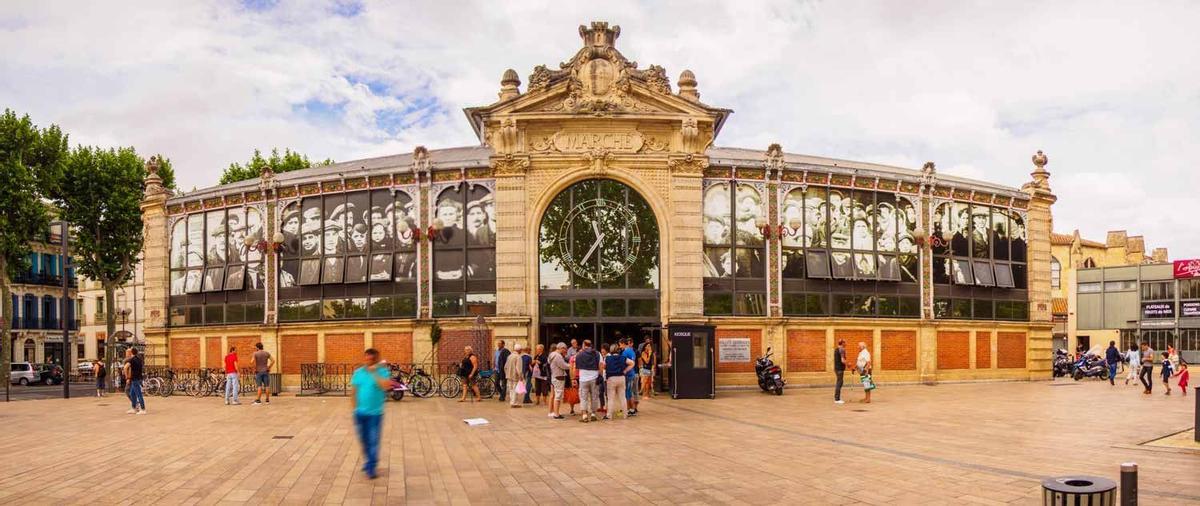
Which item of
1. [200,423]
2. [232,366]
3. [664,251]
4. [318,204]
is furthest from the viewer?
[318,204]

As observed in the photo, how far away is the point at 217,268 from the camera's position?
31.5m

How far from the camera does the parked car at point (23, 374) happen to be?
4741cm

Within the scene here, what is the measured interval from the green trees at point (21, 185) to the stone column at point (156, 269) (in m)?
11.7

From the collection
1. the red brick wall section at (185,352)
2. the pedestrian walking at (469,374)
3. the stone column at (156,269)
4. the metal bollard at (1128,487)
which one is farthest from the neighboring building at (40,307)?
the metal bollard at (1128,487)

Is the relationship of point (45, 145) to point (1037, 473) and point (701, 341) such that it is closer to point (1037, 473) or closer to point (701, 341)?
point (701, 341)

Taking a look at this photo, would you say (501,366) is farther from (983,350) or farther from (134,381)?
(983,350)

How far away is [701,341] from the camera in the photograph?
25.2 meters

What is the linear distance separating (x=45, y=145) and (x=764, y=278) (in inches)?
1409

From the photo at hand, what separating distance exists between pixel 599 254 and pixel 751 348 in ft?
19.5

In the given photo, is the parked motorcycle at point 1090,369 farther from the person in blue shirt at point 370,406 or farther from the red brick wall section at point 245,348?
the person in blue shirt at point 370,406

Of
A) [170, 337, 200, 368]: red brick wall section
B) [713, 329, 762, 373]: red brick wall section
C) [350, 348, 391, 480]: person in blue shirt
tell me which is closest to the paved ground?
[350, 348, 391, 480]: person in blue shirt

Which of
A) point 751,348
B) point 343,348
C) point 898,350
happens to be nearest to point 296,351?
point 343,348

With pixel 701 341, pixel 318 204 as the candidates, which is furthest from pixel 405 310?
pixel 701 341

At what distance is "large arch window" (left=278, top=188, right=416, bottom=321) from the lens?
28.9 metres
